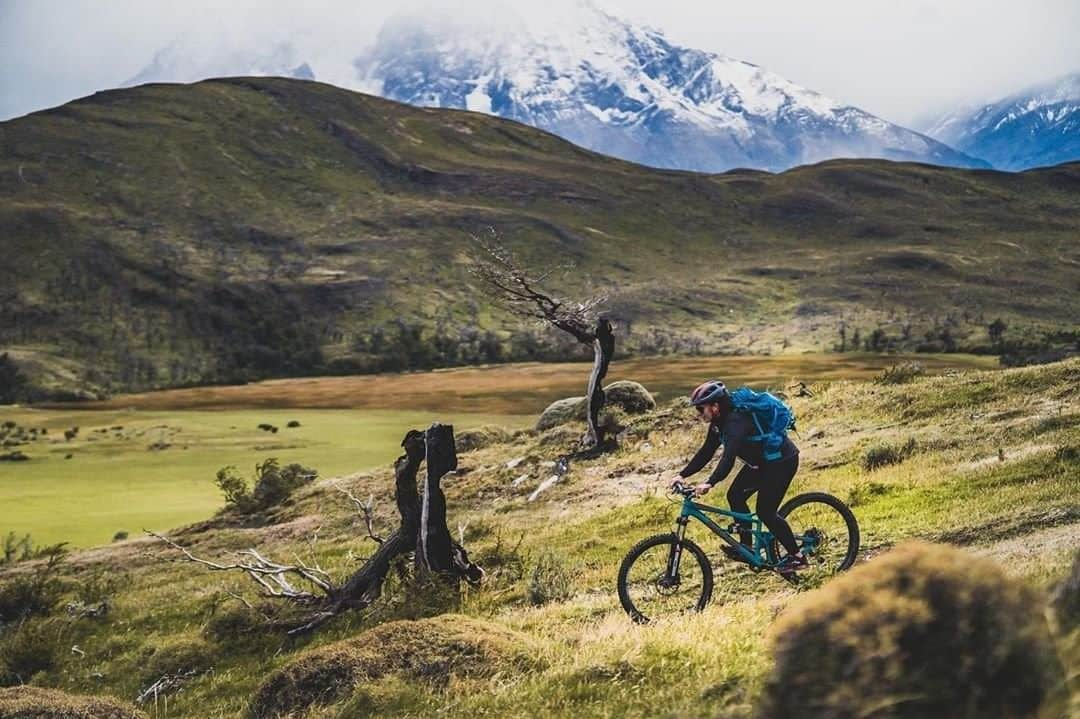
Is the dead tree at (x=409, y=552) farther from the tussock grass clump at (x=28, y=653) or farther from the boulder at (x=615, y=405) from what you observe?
the boulder at (x=615, y=405)

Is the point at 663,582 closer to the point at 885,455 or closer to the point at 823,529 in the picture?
the point at 823,529

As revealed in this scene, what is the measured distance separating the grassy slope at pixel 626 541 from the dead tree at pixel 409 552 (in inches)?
22.1

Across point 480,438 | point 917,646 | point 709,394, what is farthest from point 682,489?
point 480,438

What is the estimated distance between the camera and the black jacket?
11.0 m

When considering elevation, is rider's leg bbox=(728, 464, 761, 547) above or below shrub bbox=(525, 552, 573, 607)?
above

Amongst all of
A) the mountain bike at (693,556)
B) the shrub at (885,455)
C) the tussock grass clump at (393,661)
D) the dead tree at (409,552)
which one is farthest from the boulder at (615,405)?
the tussock grass clump at (393,661)

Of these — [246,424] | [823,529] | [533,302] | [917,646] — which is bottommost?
[246,424]

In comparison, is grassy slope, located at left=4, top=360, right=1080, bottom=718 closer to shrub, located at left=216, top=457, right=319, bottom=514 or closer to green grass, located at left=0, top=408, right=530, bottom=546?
shrub, located at left=216, top=457, right=319, bottom=514

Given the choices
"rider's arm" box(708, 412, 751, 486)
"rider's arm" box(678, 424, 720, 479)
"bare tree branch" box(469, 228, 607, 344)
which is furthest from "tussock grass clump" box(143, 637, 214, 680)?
"bare tree branch" box(469, 228, 607, 344)

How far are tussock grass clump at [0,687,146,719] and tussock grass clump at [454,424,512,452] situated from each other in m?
31.9

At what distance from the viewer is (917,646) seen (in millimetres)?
4051

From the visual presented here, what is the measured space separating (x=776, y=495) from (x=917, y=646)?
293 inches

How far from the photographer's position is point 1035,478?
53.3 feet

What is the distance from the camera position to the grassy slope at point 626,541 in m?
8.30
